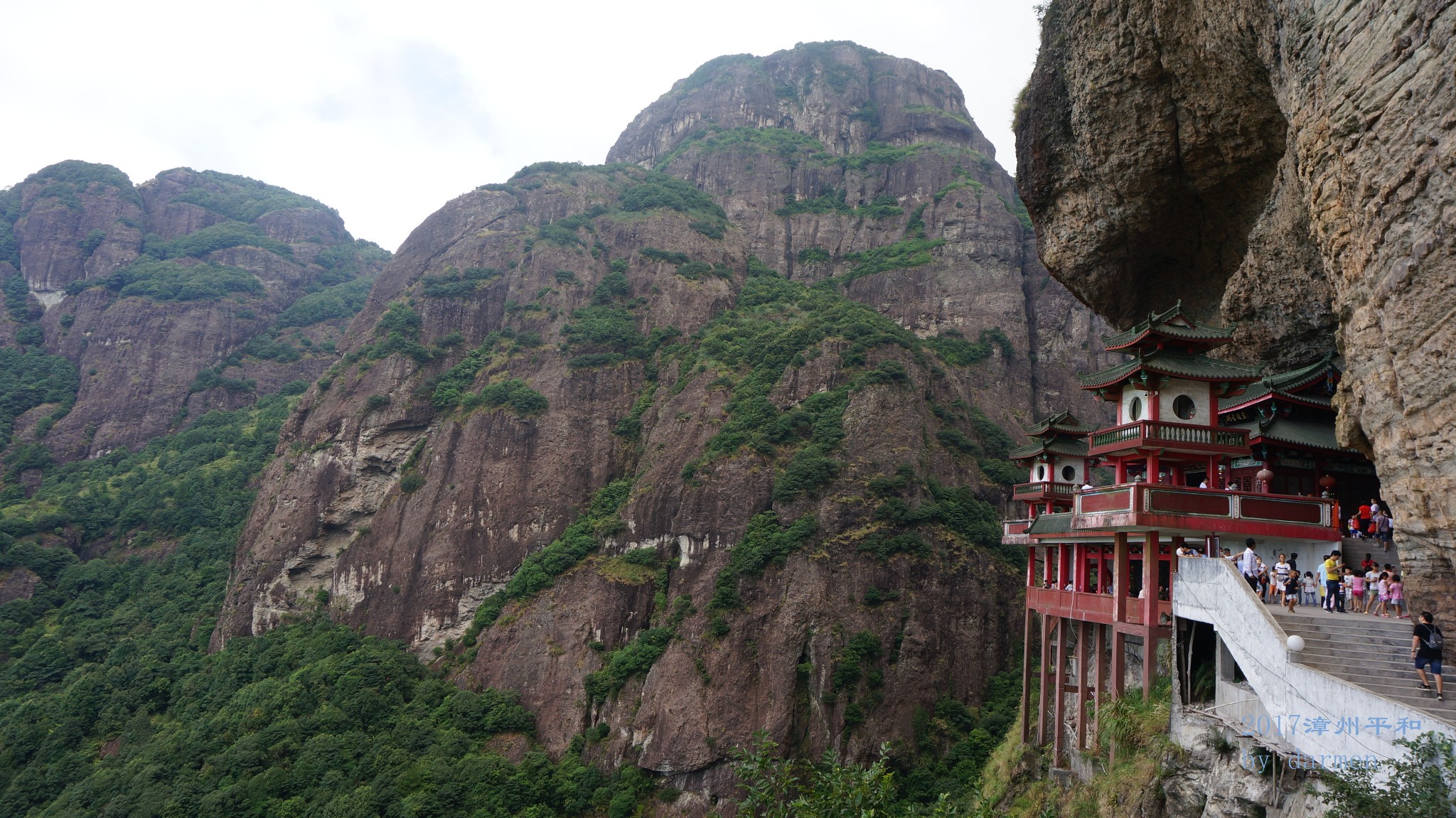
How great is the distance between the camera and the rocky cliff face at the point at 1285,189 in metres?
12.2

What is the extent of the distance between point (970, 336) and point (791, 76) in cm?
6529

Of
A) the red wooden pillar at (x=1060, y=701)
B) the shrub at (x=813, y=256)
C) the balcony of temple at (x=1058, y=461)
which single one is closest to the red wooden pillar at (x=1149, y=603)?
the red wooden pillar at (x=1060, y=701)

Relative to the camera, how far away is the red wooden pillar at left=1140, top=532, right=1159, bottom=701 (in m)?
19.4

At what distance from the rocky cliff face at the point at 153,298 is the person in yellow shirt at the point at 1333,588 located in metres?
95.2

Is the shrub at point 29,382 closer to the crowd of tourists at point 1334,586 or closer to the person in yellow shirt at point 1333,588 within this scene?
the crowd of tourists at point 1334,586

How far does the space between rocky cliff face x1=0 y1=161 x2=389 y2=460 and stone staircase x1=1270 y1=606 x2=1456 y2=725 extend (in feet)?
313

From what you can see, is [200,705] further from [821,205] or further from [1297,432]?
[821,205]

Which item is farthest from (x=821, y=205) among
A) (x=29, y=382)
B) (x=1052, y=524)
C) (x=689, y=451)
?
(x=29, y=382)

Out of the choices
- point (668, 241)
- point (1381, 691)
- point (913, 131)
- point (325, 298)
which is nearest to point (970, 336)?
point (668, 241)

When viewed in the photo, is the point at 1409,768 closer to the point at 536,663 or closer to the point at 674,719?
the point at 674,719

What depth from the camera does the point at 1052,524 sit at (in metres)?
25.5

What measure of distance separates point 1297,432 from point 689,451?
4110 centimetres

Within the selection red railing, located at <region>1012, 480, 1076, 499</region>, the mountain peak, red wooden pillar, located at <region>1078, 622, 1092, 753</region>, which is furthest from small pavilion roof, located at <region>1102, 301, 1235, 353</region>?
the mountain peak

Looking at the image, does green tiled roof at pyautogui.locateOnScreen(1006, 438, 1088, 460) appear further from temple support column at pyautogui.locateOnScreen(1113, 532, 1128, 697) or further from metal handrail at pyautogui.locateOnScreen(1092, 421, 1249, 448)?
temple support column at pyautogui.locateOnScreen(1113, 532, 1128, 697)
